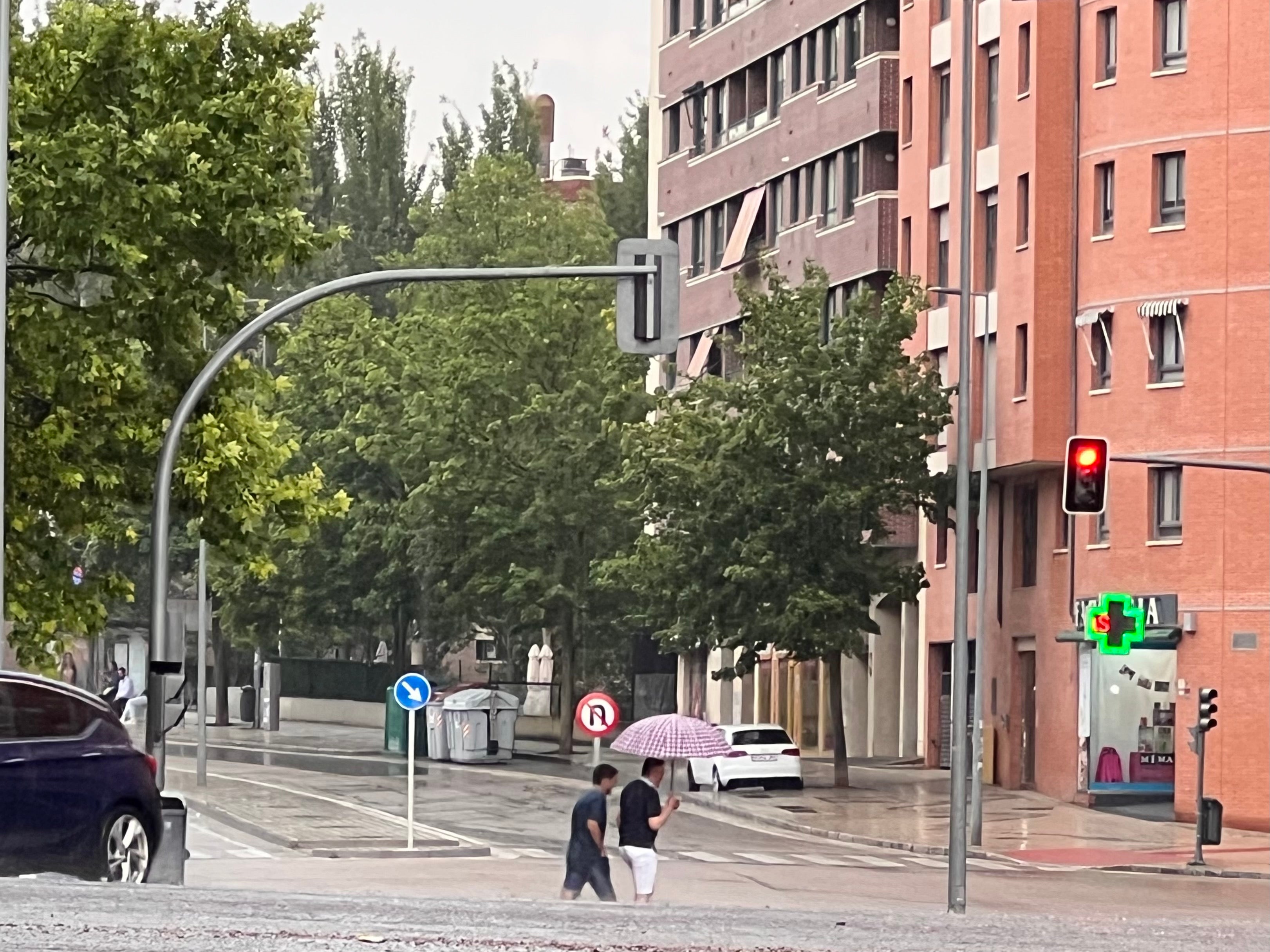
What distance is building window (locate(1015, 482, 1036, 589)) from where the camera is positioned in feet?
184

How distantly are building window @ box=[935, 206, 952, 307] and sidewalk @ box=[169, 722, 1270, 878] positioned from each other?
32.8 ft

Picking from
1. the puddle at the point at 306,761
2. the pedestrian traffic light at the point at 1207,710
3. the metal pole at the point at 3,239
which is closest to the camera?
the metal pole at the point at 3,239

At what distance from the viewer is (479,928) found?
13.7 metres

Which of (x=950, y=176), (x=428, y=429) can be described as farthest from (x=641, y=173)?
(x=950, y=176)

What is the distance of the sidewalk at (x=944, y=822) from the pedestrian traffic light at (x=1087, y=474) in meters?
10.1

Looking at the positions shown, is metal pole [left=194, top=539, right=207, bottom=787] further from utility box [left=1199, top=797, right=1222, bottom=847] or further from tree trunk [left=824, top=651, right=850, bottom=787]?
utility box [left=1199, top=797, right=1222, bottom=847]

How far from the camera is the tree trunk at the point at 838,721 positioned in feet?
177

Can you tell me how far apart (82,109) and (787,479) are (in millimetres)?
28174

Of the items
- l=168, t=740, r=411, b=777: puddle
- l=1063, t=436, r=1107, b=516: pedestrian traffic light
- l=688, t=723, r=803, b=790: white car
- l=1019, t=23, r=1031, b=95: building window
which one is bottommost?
l=168, t=740, r=411, b=777: puddle

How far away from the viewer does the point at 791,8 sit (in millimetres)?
69188

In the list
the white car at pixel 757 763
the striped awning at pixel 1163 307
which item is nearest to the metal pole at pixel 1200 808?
the striped awning at pixel 1163 307

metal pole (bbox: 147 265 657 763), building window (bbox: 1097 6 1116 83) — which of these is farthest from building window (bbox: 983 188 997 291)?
metal pole (bbox: 147 265 657 763)

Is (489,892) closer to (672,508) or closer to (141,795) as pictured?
(141,795)

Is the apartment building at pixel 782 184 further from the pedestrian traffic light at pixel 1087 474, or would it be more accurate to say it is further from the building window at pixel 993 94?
the pedestrian traffic light at pixel 1087 474
